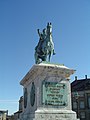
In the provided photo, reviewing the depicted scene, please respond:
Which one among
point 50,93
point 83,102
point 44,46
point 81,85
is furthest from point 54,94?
point 81,85

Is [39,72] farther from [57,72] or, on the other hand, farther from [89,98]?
[89,98]

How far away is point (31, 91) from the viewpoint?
1378 centimetres

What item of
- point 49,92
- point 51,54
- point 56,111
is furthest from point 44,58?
point 56,111

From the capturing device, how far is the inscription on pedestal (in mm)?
12672

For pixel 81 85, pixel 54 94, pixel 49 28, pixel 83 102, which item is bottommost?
→ pixel 83 102

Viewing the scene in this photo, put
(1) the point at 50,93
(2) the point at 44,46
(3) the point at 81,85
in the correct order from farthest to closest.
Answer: (3) the point at 81,85 → (2) the point at 44,46 → (1) the point at 50,93

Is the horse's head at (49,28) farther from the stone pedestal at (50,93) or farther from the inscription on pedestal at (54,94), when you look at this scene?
the inscription on pedestal at (54,94)

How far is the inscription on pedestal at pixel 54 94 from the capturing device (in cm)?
1267

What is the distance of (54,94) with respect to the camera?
12844 mm

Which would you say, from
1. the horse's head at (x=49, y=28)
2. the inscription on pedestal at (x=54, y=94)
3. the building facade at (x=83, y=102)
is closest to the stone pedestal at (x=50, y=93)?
the inscription on pedestal at (x=54, y=94)

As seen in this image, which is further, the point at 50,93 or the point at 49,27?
the point at 49,27

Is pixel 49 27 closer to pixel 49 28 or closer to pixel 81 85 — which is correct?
pixel 49 28

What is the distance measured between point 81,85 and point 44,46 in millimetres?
52291

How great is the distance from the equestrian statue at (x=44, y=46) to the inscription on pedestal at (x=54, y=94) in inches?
79.0
